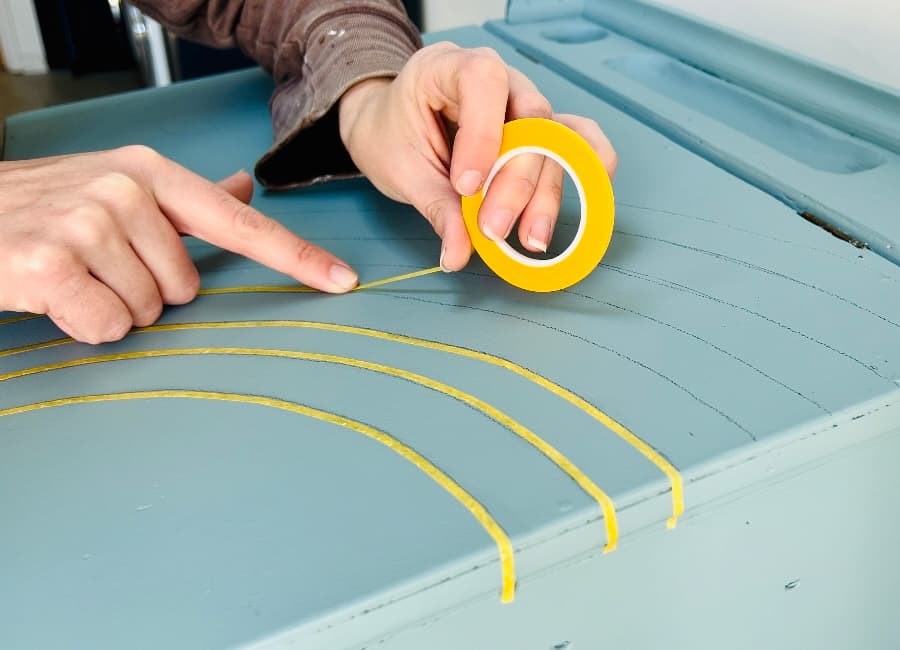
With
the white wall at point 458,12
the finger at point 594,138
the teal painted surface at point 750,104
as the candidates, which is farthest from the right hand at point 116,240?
the white wall at point 458,12

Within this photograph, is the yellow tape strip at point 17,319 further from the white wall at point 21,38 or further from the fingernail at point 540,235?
the white wall at point 21,38

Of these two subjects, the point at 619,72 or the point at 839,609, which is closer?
the point at 839,609

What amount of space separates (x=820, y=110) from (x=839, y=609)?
17.7 inches

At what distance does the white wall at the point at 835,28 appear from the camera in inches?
33.2

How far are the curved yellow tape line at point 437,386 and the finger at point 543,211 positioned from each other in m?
0.14

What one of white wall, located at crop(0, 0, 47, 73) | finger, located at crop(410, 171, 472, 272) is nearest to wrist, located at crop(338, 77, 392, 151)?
finger, located at crop(410, 171, 472, 272)

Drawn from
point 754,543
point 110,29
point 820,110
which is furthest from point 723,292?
point 110,29

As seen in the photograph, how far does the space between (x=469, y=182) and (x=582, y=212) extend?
8cm

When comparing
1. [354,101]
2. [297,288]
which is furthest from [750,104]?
[297,288]

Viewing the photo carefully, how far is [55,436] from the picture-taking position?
0.47 metres

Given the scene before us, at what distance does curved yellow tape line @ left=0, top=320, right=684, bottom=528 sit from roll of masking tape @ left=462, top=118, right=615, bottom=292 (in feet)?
0.26

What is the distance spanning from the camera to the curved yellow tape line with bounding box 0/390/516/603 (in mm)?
380

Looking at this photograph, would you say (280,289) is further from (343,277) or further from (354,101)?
(354,101)

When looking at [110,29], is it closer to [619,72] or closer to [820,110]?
[619,72]
